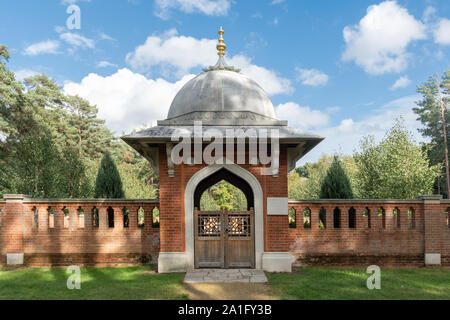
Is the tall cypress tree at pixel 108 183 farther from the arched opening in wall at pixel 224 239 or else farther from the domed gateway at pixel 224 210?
the arched opening in wall at pixel 224 239

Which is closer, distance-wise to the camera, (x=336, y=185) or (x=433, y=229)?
(x=433, y=229)

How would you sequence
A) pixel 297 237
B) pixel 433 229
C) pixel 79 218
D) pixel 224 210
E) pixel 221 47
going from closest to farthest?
pixel 224 210, pixel 433 229, pixel 297 237, pixel 221 47, pixel 79 218

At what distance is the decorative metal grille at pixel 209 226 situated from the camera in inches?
343

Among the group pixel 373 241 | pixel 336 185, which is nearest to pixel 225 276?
pixel 373 241

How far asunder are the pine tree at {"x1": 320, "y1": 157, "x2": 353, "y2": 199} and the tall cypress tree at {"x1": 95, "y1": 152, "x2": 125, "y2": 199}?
8281mm

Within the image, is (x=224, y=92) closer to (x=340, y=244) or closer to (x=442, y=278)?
(x=340, y=244)

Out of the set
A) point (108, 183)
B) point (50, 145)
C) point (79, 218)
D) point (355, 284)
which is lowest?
point (355, 284)

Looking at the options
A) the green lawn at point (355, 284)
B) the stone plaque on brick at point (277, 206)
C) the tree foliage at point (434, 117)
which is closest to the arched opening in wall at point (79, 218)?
the stone plaque on brick at point (277, 206)

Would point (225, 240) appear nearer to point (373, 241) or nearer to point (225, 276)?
point (225, 276)

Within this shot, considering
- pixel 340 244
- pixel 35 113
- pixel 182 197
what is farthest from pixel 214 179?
pixel 35 113

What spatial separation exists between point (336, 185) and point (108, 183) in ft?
29.7

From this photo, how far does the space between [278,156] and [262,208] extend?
1.50m

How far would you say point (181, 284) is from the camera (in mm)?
7312

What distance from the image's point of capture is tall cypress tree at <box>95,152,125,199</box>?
40.5 ft
